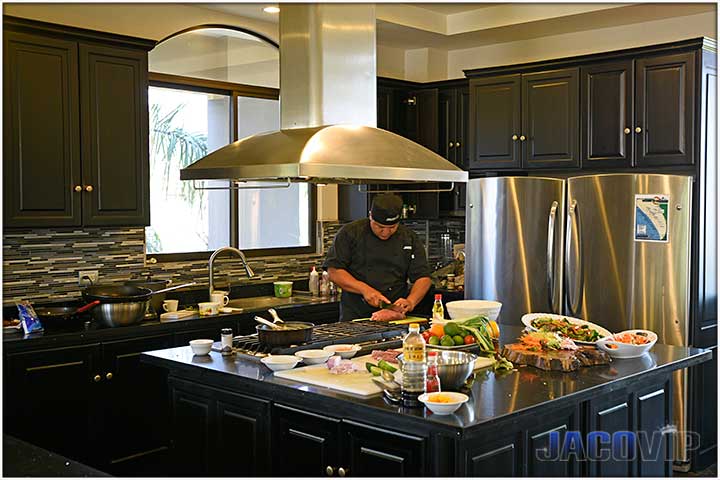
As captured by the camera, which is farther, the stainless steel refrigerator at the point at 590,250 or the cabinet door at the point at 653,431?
the stainless steel refrigerator at the point at 590,250

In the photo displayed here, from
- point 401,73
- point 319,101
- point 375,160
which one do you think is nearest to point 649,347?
point 375,160

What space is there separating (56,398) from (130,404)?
455mm

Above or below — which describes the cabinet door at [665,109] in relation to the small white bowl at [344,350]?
above

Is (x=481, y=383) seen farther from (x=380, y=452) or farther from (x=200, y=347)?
(x=200, y=347)

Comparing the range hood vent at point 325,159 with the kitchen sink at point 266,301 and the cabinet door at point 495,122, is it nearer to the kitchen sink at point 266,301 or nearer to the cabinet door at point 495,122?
the kitchen sink at point 266,301

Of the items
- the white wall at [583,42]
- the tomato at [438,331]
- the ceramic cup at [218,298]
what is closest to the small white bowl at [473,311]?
the tomato at [438,331]

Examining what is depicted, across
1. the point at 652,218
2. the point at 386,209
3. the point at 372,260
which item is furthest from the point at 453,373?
the point at 652,218

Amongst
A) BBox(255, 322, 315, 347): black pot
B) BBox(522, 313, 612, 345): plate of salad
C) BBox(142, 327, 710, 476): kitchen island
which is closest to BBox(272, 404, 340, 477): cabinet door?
BBox(142, 327, 710, 476): kitchen island

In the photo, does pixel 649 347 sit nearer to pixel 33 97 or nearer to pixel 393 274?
pixel 393 274

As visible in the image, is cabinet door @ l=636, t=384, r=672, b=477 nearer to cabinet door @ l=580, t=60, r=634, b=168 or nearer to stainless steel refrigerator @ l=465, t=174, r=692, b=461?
stainless steel refrigerator @ l=465, t=174, r=692, b=461

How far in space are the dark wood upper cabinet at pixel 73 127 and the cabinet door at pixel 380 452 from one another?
7.88ft

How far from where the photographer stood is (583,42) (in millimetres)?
6191

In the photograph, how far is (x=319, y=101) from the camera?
371cm

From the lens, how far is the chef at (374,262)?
17.0 ft
